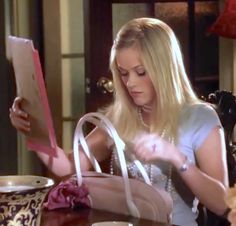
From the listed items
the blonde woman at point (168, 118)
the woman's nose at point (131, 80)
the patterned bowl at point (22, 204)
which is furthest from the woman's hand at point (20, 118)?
the patterned bowl at point (22, 204)

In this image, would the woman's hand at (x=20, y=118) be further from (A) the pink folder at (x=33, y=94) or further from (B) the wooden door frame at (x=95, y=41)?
(B) the wooden door frame at (x=95, y=41)

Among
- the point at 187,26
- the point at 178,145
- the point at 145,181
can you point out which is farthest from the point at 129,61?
the point at 187,26

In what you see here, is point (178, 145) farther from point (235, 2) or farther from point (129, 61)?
point (235, 2)

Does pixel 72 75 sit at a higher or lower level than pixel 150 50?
lower

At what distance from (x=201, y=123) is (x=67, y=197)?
421mm

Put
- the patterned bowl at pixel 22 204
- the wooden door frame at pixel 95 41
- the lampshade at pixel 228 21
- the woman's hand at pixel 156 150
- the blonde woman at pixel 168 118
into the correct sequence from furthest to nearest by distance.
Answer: the wooden door frame at pixel 95 41
the lampshade at pixel 228 21
the blonde woman at pixel 168 118
the woman's hand at pixel 156 150
the patterned bowl at pixel 22 204

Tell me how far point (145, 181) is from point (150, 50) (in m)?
0.40

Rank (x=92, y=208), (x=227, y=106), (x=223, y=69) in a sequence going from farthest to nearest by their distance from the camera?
(x=223, y=69), (x=227, y=106), (x=92, y=208)

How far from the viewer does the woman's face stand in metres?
1.85

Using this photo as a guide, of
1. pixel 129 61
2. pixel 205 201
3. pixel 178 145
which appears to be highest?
pixel 129 61

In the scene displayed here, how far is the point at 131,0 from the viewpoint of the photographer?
9.87ft

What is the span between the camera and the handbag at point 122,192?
154cm

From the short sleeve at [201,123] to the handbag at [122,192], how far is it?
25 centimetres

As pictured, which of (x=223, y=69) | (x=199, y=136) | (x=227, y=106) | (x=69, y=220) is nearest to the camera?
(x=69, y=220)
